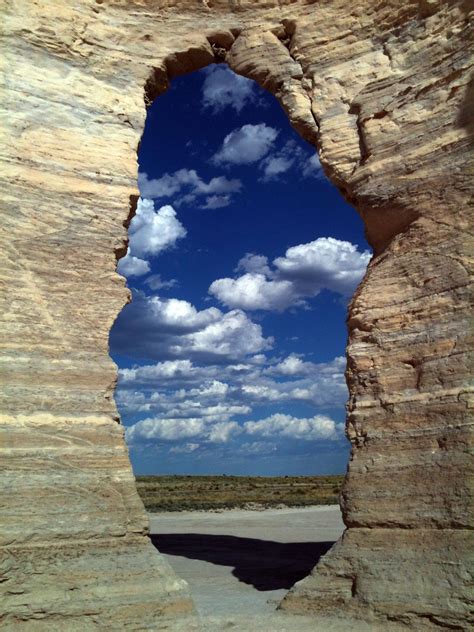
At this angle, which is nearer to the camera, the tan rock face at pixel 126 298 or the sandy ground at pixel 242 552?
the tan rock face at pixel 126 298

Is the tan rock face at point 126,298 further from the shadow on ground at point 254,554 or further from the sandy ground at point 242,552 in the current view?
the shadow on ground at point 254,554

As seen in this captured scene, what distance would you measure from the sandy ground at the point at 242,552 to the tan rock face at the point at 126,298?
1.57 metres

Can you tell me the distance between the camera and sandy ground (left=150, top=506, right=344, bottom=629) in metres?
10.1

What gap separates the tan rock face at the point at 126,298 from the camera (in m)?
7.82

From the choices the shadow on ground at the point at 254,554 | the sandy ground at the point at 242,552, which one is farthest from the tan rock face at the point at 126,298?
the shadow on ground at the point at 254,554

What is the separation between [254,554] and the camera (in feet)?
49.8

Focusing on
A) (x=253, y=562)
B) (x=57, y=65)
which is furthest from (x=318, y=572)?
(x=57, y=65)

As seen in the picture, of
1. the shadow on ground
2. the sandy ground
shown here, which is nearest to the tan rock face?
the sandy ground

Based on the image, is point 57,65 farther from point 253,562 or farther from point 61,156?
point 253,562

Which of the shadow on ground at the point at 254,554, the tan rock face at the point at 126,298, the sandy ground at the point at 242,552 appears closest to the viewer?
the tan rock face at the point at 126,298

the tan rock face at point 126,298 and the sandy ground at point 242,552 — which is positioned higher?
the tan rock face at point 126,298

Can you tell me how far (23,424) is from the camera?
8.16 meters

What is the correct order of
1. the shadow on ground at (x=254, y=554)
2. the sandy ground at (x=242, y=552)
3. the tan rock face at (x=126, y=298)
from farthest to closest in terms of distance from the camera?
the shadow on ground at (x=254, y=554)
the sandy ground at (x=242, y=552)
the tan rock face at (x=126, y=298)

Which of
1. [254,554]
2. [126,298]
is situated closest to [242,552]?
[254,554]
